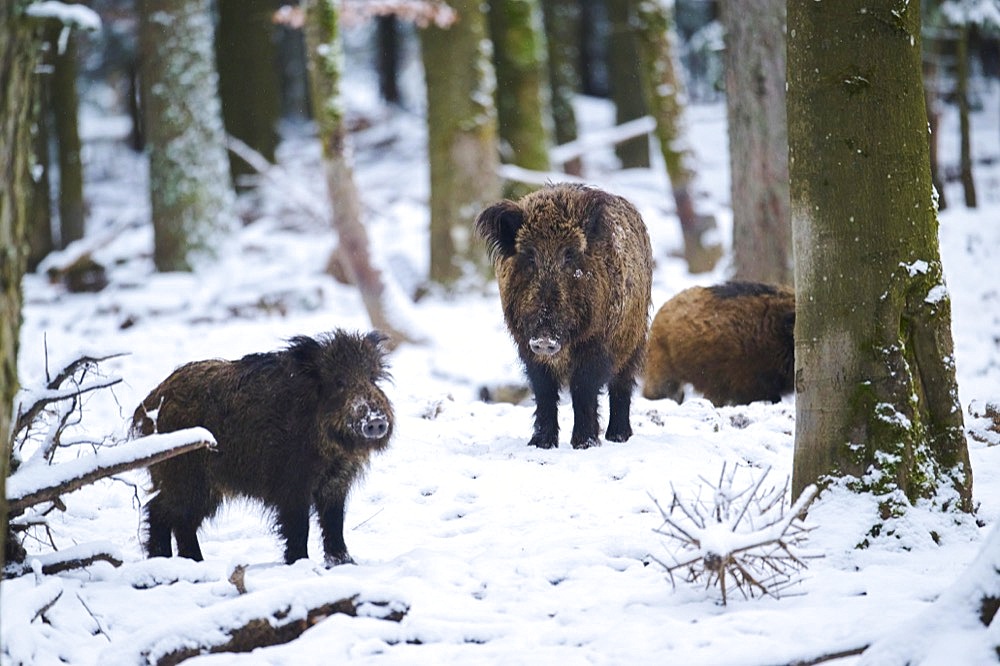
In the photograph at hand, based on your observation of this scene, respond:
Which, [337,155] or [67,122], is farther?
[67,122]

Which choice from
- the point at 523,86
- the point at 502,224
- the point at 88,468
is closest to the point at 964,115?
the point at 523,86

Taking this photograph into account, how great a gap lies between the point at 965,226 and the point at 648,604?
13525mm

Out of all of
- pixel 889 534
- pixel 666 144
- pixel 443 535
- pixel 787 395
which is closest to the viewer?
pixel 889 534

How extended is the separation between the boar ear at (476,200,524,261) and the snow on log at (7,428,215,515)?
10.9ft

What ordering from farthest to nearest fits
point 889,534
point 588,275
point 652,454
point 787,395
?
point 787,395 < point 588,275 < point 652,454 < point 889,534

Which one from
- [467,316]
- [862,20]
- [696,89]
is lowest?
[467,316]

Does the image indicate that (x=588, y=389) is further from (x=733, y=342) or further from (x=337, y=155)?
(x=337, y=155)

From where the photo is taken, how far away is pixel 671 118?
17156 mm

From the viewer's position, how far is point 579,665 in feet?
13.8

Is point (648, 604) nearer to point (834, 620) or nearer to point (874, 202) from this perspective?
point (834, 620)

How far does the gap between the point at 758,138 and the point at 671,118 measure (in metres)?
6.14

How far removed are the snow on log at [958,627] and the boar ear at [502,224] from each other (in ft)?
15.0

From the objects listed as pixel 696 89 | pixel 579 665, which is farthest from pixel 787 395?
pixel 696 89

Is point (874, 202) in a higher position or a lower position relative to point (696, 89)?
lower
